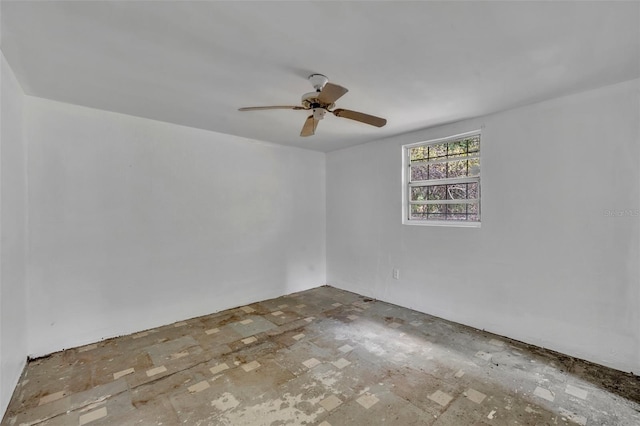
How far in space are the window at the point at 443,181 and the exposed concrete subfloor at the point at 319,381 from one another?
1307 mm

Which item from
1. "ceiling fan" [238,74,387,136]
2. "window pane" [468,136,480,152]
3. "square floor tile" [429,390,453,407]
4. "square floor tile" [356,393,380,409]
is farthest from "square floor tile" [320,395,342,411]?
"window pane" [468,136,480,152]

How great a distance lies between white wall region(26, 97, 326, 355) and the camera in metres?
2.64

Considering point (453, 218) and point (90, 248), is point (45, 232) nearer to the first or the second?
point (90, 248)

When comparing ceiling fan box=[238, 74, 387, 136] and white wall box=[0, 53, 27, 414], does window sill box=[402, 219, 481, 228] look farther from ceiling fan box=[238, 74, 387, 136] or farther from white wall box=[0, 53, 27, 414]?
white wall box=[0, 53, 27, 414]

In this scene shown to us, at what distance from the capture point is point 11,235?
2080mm

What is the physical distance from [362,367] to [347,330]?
2.38ft

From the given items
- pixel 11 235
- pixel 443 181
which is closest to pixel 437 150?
pixel 443 181

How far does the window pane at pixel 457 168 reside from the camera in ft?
10.9

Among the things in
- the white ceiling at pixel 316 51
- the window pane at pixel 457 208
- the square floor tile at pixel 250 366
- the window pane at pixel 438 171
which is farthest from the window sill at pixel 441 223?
the square floor tile at pixel 250 366

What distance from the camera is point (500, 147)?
2.92 metres

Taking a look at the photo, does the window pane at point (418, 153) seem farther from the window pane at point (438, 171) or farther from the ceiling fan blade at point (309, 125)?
the ceiling fan blade at point (309, 125)

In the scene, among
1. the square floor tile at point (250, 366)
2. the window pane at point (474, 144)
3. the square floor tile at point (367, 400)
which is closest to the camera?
the square floor tile at point (367, 400)

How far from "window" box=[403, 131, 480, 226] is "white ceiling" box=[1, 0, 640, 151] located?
69 centimetres

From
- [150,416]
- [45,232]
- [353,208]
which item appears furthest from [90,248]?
[353,208]
